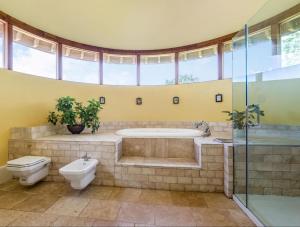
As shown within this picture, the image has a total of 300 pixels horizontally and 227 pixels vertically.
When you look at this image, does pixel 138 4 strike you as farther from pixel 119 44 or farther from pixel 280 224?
pixel 280 224

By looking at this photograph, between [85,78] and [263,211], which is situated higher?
[85,78]

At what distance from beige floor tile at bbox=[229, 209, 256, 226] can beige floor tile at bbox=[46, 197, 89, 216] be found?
1688mm

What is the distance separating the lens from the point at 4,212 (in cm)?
189

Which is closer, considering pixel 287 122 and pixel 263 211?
pixel 263 211

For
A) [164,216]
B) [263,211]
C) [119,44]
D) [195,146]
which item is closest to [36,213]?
[164,216]

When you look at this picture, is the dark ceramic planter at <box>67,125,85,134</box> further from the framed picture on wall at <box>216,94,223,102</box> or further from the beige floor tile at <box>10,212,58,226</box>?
the framed picture on wall at <box>216,94,223,102</box>

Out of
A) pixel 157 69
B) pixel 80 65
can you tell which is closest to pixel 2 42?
pixel 80 65

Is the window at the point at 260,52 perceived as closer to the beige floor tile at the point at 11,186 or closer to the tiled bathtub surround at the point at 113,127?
the tiled bathtub surround at the point at 113,127

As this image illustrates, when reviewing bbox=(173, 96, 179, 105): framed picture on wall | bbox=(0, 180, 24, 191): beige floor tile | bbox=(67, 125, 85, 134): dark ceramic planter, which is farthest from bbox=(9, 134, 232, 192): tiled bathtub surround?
bbox=(173, 96, 179, 105): framed picture on wall

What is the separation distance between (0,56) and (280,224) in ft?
14.5

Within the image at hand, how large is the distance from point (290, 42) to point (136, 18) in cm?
256

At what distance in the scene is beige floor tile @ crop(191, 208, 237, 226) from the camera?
1731 millimetres

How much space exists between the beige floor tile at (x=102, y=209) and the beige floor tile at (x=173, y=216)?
472 millimetres

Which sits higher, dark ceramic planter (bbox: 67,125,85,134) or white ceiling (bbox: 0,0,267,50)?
white ceiling (bbox: 0,0,267,50)
